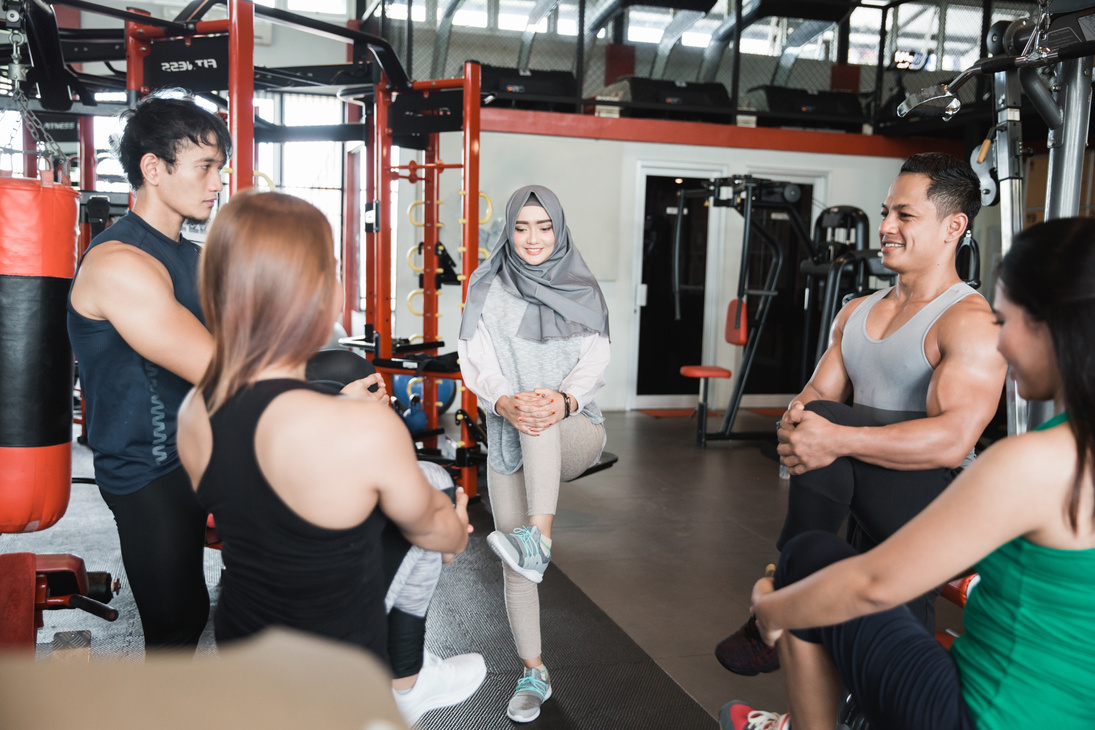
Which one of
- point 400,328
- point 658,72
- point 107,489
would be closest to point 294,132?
point 400,328

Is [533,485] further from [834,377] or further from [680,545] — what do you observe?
[680,545]

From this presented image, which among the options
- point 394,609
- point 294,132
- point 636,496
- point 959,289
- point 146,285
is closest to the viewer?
point 394,609

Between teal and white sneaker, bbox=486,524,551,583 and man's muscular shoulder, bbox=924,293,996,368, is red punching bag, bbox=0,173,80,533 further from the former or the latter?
man's muscular shoulder, bbox=924,293,996,368

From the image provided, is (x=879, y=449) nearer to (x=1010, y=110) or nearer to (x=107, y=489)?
(x=1010, y=110)

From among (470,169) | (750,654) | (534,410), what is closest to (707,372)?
(470,169)

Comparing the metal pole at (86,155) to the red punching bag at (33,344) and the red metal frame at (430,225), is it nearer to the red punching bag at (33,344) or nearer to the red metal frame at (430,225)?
the red metal frame at (430,225)

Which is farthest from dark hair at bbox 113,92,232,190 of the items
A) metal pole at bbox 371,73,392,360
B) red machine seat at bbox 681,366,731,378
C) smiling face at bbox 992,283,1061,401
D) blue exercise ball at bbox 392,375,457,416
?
red machine seat at bbox 681,366,731,378

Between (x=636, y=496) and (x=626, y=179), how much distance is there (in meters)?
3.32

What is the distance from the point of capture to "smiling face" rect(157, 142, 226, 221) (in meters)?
1.72

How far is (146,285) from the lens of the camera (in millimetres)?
1555

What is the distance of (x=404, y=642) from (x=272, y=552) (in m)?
0.43

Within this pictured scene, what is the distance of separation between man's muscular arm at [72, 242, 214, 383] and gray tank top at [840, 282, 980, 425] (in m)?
1.52

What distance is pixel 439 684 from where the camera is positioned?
1.49 metres

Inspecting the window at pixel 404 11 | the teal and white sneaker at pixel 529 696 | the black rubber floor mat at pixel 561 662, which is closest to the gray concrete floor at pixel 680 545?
the black rubber floor mat at pixel 561 662
